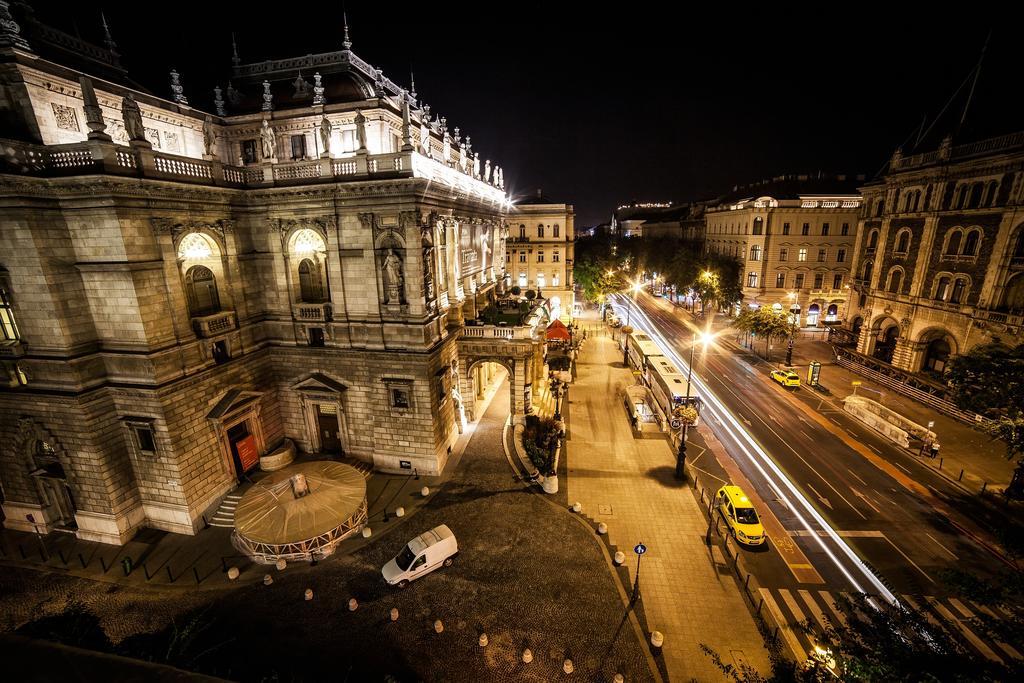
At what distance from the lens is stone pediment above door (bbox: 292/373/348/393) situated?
24.2m

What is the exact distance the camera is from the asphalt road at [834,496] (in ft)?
59.8

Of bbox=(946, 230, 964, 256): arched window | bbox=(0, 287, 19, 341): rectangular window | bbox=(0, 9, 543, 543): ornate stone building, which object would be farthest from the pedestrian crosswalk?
bbox=(0, 287, 19, 341): rectangular window

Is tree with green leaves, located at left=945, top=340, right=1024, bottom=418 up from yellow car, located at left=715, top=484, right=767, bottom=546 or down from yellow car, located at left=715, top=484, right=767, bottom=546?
up

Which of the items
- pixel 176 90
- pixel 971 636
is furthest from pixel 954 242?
pixel 176 90

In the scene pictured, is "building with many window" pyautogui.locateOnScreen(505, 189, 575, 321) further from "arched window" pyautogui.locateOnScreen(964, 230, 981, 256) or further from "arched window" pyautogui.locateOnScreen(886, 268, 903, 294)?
"arched window" pyautogui.locateOnScreen(964, 230, 981, 256)

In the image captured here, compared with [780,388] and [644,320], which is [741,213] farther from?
[780,388]

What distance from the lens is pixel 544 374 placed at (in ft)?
131

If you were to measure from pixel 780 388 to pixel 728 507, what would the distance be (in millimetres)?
22467

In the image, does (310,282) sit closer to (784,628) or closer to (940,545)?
(784,628)

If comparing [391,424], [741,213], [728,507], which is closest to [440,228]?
[391,424]

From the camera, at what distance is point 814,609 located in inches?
643

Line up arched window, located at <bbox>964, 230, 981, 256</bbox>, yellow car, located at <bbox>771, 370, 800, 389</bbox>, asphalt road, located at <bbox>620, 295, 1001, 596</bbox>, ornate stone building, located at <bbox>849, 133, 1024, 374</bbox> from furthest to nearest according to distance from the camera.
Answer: yellow car, located at <bbox>771, 370, 800, 389</bbox>, arched window, located at <bbox>964, 230, 981, 256</bbox>, ornate stone building, located at <bbox>849, 133, 1024, 374</bbox>, asphalt road, located at <bbox>620, 295, 1001, 596</bbox>

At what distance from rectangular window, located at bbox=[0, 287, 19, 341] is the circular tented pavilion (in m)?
11.7

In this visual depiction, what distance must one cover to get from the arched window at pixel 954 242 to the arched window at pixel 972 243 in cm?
57
